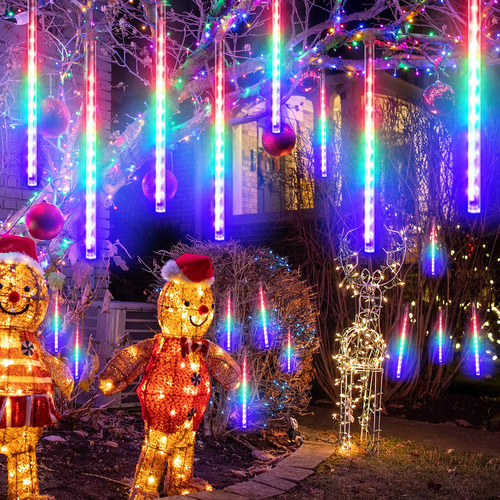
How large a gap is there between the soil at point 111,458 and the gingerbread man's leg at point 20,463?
381 millimetres

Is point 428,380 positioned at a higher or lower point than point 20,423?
lower

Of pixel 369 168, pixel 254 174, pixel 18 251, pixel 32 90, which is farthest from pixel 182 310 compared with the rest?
pixel 254 174

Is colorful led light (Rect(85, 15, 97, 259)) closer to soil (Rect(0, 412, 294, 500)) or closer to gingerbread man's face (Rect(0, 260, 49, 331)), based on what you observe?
gingerbread man's face (Rect(0, 260, 49, 331))

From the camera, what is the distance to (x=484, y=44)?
6.17 metres

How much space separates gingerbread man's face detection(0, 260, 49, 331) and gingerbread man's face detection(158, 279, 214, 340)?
786 mm

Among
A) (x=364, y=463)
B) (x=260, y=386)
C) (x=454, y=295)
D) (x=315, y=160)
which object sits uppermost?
(x=315, y=160)

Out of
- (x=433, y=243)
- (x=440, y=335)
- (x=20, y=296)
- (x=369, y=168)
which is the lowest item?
(x=440, y=335)

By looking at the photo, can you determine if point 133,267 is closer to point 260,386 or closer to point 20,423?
point 260,386

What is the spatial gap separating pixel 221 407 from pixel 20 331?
2.70 m

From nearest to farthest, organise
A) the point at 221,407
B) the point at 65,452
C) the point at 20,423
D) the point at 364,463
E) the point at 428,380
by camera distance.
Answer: the point at 20,423, the point at 65,452, the point at 364,463, the point at 221,407, the point at 428,380

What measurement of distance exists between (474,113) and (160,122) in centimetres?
221

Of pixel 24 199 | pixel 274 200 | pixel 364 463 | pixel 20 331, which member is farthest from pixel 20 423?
pixel 274 200

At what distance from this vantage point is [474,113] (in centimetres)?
408

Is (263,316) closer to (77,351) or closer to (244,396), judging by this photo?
(244,396)
